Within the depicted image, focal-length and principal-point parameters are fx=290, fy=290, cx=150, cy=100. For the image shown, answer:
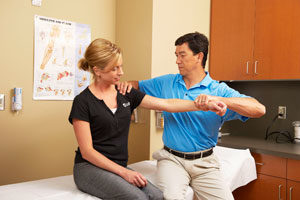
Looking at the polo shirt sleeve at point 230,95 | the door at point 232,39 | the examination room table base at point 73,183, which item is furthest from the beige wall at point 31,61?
the polo shirt sleeve at point 230,95

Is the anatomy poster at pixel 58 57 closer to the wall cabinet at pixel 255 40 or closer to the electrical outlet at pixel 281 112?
the wall cabinet at pixel 255 40

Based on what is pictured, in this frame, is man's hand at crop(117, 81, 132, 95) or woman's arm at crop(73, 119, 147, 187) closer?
woman's arm at crop(73, 119, 147, 187)

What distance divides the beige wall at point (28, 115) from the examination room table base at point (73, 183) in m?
0.45

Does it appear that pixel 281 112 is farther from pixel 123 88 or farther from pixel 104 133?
pixel 104 133

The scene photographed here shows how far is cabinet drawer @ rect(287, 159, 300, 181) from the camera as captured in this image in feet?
7.17

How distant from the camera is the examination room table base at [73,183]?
147 cm

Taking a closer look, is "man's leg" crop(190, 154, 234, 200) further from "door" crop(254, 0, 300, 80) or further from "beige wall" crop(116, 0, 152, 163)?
"door" crop(254, 0, 300, 80)

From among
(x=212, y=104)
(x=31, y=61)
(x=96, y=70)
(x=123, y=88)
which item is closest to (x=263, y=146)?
(x=212, y=104)

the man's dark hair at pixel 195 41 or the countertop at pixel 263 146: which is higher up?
the man's dark hair at pixel 195 41

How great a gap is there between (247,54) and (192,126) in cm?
125

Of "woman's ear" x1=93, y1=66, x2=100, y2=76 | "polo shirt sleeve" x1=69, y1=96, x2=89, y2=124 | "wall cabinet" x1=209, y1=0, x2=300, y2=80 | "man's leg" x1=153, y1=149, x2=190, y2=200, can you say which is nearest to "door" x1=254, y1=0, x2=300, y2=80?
"wall cabinet" x1=209, y1=0, x2=300, y2=80

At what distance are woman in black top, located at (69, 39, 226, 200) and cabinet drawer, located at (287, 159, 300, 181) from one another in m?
0.99

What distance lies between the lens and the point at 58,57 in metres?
2.22

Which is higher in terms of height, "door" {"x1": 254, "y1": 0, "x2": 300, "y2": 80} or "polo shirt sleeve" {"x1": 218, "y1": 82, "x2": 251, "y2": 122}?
"door" {"x1": 254, "y1": 0, "x2": 300, "y2": 80}
